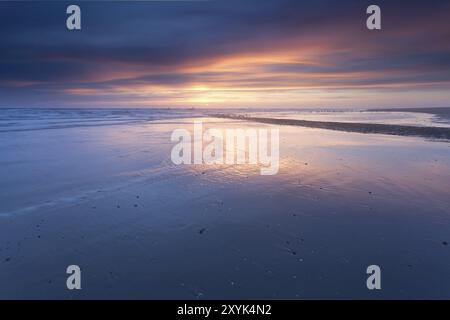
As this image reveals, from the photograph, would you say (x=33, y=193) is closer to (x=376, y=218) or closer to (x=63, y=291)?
(x=63, y=291)

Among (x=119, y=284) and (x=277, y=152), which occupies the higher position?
(x=277, y=152)

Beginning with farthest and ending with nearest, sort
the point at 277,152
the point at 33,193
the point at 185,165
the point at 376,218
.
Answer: the point at 277,152 < the point at 185,165 < the point at 33,193 < the point at 376,218

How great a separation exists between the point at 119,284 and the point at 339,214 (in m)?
4.81

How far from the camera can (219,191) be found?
900 centimetres

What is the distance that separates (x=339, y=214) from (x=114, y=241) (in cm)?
472

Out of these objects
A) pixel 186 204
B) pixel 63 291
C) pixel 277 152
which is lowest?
pixel 63 291

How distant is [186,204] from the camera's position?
311 inches
